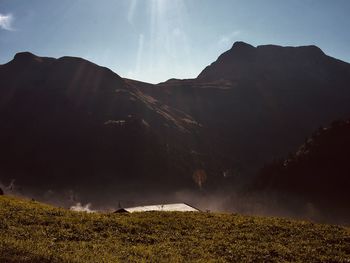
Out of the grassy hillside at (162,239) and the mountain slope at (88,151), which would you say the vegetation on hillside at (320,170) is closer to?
the mountain slope at (88,151)

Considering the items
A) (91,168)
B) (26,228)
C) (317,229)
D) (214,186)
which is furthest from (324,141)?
(26,228)

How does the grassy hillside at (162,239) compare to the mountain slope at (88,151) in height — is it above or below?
below

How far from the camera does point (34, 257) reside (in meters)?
16.0

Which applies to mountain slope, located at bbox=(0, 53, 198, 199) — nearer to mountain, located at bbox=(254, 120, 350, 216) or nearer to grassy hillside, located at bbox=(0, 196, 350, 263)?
mountain, located at bbox=(254, 120, 350, 216)

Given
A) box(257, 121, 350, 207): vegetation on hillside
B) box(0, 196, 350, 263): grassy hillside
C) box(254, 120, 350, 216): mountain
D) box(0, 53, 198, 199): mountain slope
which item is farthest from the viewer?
box(0, 53, 198, 199): mountain slope

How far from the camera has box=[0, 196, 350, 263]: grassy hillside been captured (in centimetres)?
1792

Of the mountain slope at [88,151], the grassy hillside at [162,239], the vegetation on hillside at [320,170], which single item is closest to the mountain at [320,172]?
the vegetation on hillside at [320,170]

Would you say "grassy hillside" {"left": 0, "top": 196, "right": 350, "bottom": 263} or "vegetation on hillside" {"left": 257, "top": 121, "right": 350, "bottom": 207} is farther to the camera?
"vegetation on hillside" {"left": 257, "top": 121, "right": 350, "bottom": 207}

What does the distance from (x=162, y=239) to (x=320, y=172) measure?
4355 inches

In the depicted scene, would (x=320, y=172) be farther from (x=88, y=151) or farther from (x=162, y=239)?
(x=162, y=239)

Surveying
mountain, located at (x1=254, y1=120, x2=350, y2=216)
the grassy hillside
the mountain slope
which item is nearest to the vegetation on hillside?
mountain, located at (x1=254, y1=120, x2=350, y2=216)

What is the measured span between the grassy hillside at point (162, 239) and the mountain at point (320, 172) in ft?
305

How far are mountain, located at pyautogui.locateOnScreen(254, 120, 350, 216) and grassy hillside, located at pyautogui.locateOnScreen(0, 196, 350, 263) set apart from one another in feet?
305

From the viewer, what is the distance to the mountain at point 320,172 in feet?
373
